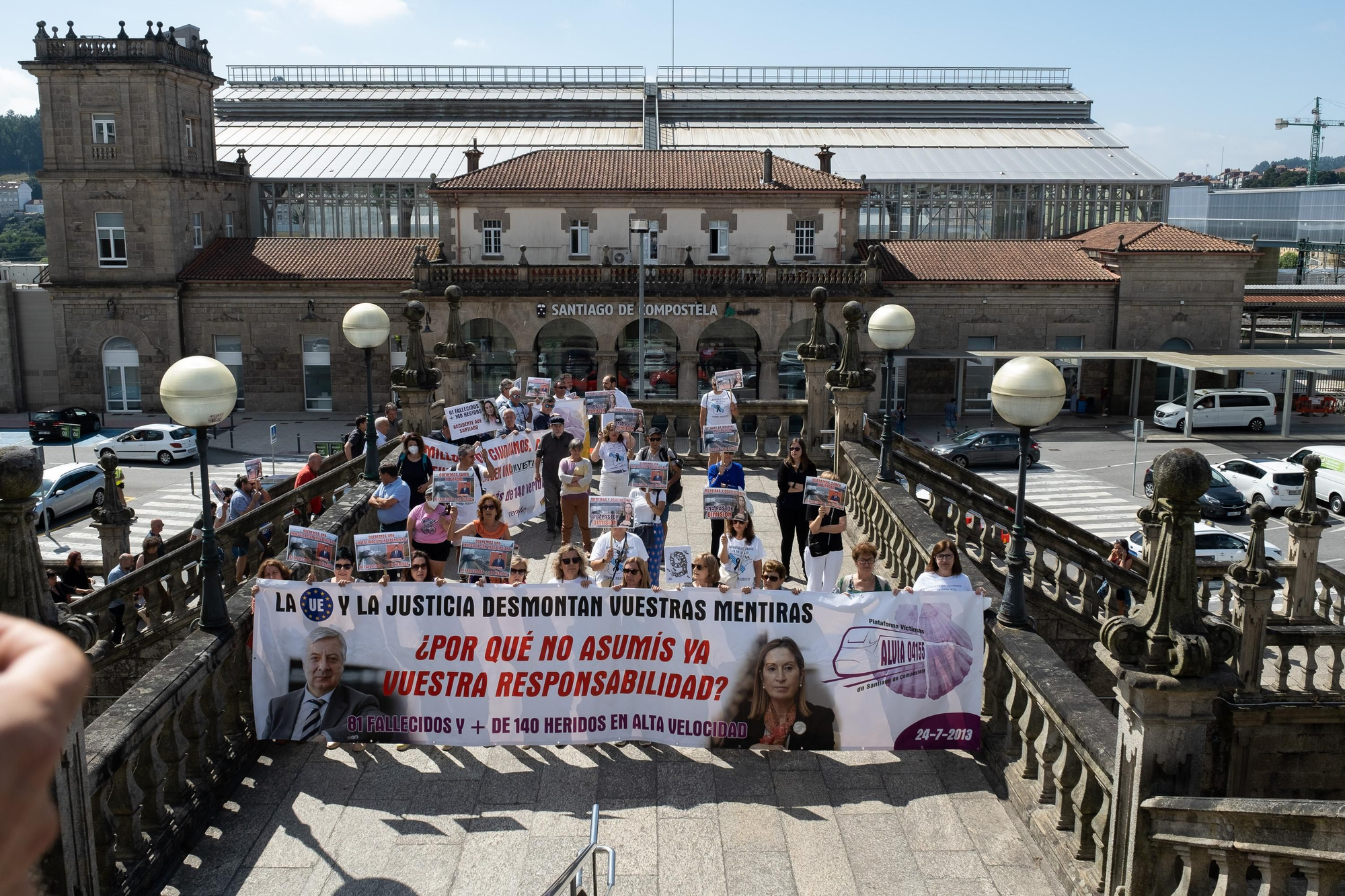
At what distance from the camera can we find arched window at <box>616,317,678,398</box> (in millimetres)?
45219

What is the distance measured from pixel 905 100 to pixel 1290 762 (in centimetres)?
5824

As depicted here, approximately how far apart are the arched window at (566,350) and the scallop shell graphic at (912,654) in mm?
36231

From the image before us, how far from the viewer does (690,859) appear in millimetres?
7297

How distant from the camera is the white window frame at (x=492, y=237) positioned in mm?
45594

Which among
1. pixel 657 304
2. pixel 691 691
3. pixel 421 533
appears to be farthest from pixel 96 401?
pixel 691 691

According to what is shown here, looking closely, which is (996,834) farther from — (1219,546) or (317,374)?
(317,374)

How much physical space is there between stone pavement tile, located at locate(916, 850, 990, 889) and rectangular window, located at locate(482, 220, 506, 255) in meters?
40.4

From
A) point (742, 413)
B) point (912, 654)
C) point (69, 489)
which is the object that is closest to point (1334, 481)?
point (742, 413)

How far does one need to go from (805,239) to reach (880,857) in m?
40.4

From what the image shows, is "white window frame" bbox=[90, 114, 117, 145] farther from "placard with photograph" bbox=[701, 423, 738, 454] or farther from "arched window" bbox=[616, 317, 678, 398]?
"placard with photograph" bbox=[701, 423, 738, 454]

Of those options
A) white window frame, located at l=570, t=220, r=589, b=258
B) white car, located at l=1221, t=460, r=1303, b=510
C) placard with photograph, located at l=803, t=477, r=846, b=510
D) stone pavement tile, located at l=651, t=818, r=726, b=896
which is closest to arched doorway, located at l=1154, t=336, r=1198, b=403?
white car, located at l=1221, t=460, r=1303, b=510

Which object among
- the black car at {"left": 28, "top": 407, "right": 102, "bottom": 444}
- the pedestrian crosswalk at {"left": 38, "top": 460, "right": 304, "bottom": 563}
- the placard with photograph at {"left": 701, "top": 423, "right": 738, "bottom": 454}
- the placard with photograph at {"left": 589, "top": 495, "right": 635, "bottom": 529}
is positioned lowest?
the pedestrian crosswalk at {"left": 38, "top": 460, "right": 304, "bottom": 563}

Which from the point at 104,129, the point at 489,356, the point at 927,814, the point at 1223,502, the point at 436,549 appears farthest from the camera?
the point at 104,129

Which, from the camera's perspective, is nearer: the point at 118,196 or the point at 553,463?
the point at 553,463
